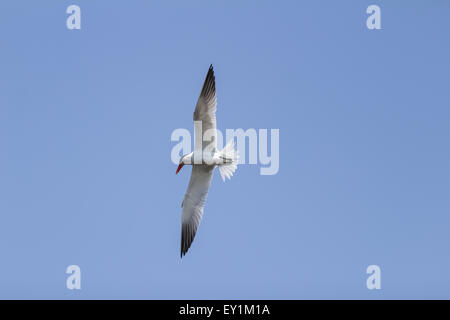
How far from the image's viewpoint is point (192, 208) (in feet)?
30.6

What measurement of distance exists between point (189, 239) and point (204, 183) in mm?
1029

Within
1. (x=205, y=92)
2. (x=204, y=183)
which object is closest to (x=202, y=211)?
(x=204, y=183)

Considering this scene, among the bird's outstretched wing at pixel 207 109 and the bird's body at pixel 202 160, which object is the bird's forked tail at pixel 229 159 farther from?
the bird's outstretched wing at pixel 207 109

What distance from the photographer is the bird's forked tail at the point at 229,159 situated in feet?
28.4

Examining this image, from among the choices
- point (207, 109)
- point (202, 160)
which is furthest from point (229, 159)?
point (207, 109)

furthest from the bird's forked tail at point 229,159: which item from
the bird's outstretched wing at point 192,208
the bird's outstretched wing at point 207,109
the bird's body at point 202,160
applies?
the bird's outstretched wing at point 192,208

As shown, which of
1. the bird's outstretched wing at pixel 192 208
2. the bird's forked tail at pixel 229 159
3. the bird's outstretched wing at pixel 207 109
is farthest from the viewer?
the bird's outstretched wing at pixel 192 208

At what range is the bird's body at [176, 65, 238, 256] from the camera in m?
8.30

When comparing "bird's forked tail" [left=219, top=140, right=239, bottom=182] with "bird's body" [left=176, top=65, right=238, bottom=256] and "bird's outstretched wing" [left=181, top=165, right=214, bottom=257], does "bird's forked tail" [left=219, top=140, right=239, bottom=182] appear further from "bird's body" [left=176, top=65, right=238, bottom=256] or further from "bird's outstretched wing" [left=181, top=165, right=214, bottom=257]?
"bird's outstretched wing" [left=181, top=165, right=214, bottom=257]

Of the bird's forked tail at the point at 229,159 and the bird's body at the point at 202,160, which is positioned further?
the bird's forked tail at the point at 229,159
